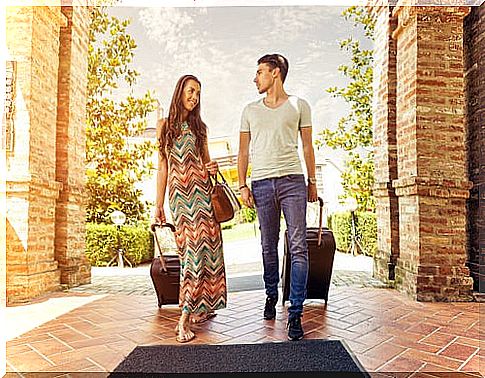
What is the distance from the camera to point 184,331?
9.80ft

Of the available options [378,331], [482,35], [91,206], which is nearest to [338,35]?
[482,35]

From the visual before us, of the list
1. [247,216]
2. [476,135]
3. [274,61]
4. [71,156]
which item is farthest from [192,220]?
[247,216]

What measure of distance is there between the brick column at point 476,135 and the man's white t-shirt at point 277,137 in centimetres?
209

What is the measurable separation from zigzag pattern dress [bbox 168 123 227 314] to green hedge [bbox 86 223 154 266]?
4.08 meters

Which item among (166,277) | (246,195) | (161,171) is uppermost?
(161,171)

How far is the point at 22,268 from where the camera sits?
3.96 metres

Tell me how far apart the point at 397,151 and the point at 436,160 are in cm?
59

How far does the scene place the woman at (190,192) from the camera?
3.17m

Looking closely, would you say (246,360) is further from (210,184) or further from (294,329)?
(210,184)

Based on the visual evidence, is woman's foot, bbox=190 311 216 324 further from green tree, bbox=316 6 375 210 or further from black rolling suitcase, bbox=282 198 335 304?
green tree, bbox=316 6 375 210

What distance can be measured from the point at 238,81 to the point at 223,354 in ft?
13.8

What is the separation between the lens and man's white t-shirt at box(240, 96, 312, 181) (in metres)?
3.23

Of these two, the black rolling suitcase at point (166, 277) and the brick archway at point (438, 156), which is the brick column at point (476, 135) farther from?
the black rolling suitcase at point (166, 277)

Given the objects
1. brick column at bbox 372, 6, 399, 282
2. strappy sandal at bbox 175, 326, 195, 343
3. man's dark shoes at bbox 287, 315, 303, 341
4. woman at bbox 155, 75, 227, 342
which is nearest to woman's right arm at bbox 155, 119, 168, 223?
woman at bbox 155, 75, 227, 342
